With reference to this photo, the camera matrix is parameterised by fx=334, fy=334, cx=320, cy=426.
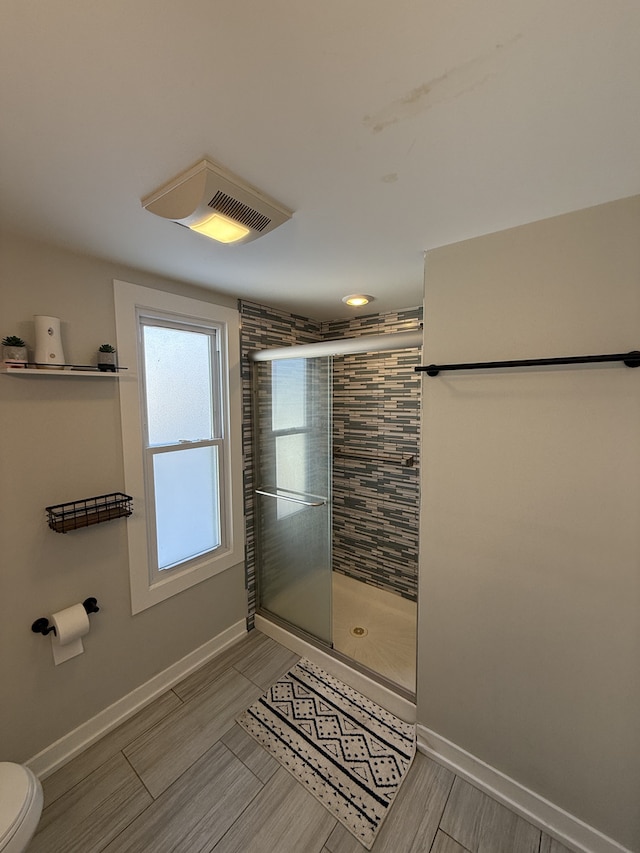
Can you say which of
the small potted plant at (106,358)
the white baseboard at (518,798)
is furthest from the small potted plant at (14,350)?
the white baseboard at (518,798)

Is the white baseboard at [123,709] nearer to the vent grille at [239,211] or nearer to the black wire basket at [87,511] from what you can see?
the black wire basket at [87,511]

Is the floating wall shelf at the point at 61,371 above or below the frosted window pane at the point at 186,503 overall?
above

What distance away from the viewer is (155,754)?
1497 mm

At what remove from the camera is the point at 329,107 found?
707mm

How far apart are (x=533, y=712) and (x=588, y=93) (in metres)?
1.87

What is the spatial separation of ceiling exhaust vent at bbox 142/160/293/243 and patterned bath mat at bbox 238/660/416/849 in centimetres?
214

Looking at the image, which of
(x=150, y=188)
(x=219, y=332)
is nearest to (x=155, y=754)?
(x=219, y=332)

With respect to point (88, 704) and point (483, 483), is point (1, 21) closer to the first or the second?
point (483, 483)

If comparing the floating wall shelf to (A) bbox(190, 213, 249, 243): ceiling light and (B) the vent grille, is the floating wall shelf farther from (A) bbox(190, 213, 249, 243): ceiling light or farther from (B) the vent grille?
(B) the vent grille

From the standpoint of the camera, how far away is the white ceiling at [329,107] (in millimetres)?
548

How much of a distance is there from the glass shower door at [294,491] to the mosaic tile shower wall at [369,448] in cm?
10

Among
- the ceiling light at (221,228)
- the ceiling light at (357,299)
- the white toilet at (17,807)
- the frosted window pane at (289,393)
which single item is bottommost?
the white toilet at (17,807)

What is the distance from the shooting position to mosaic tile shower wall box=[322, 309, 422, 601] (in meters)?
2.51

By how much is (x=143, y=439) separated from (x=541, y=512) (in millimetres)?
1784
